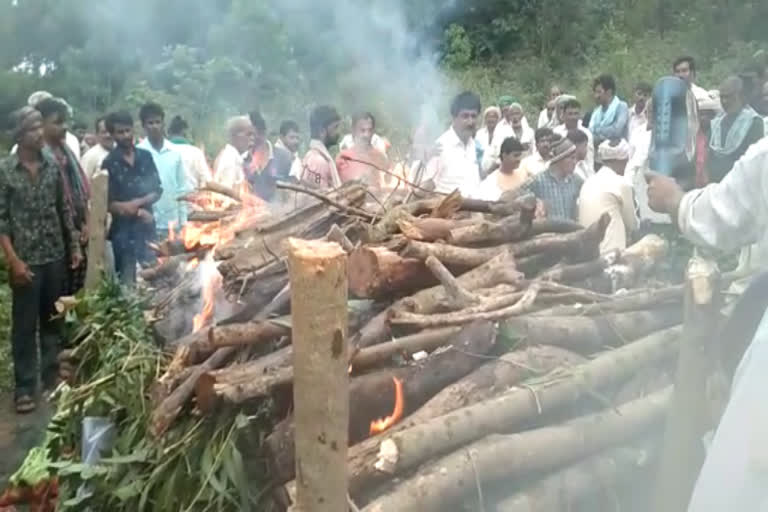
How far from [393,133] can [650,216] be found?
5.70m

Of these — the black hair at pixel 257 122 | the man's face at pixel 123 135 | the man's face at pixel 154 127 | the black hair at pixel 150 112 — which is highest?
the black hair at pixel 257 122

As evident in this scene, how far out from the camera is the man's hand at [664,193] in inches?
130

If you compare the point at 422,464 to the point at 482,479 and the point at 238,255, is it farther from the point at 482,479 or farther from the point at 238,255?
the point at 238,255

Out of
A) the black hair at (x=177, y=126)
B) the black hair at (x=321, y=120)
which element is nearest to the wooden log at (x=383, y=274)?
the black hair at (x=321, y=120)

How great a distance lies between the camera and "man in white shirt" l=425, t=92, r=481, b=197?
25.7ft

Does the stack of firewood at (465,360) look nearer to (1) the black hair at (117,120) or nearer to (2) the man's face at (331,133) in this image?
(1) the black hair at (117,120)

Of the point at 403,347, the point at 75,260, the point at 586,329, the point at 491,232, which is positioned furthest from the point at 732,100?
the point at 403,347

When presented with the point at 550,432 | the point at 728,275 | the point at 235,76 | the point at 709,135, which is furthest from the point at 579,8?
the point at 550,432

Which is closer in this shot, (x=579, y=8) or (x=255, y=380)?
(x=255, y=380)

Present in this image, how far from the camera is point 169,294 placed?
5023mm

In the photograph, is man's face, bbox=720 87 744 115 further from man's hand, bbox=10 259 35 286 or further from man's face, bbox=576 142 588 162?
man's hand, bbox=10 259 35 286

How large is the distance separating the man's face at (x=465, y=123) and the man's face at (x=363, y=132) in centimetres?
84

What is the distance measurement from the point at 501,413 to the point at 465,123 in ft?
17.1

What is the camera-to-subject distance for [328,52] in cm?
1416
